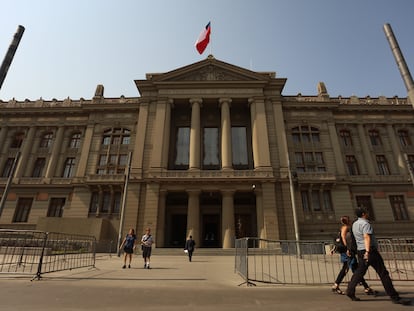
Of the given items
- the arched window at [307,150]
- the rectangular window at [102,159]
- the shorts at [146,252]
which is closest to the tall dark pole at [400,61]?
the shorts at [146,252]

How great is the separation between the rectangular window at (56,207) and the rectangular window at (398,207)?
Result: 38.4 meters

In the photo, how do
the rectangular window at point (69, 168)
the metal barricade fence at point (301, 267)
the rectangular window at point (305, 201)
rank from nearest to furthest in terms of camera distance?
the metal barricade fence at point (301, 267), the rectangular window at point (305, 201), the rectangular window at point (69, 168)

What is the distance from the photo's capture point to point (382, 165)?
2931 cm

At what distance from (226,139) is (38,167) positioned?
24800 millimetres

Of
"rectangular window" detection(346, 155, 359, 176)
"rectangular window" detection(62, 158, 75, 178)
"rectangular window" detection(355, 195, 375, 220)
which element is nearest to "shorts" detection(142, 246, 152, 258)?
"rectangular window" detection(62, 158, 75, 178)

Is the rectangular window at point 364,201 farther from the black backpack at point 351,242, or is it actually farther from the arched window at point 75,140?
the arched window at point 75,140

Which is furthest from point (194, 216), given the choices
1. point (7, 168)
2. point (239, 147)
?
point (7, 168)

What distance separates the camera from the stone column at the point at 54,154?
29.4m

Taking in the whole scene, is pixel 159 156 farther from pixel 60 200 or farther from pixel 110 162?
pixel 60 200

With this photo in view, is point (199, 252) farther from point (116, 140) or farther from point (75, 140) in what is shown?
point (75, 140)

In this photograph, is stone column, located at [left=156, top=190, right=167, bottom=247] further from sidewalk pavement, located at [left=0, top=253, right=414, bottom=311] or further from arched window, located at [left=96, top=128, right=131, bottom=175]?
sidewalk pavement, located at [left=0, top=253, right=414, bottom=311]

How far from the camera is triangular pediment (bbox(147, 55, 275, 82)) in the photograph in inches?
1222

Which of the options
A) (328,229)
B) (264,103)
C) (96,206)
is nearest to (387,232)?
(328,229)

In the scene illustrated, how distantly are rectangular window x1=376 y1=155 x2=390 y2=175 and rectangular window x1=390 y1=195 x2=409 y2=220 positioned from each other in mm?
3145
